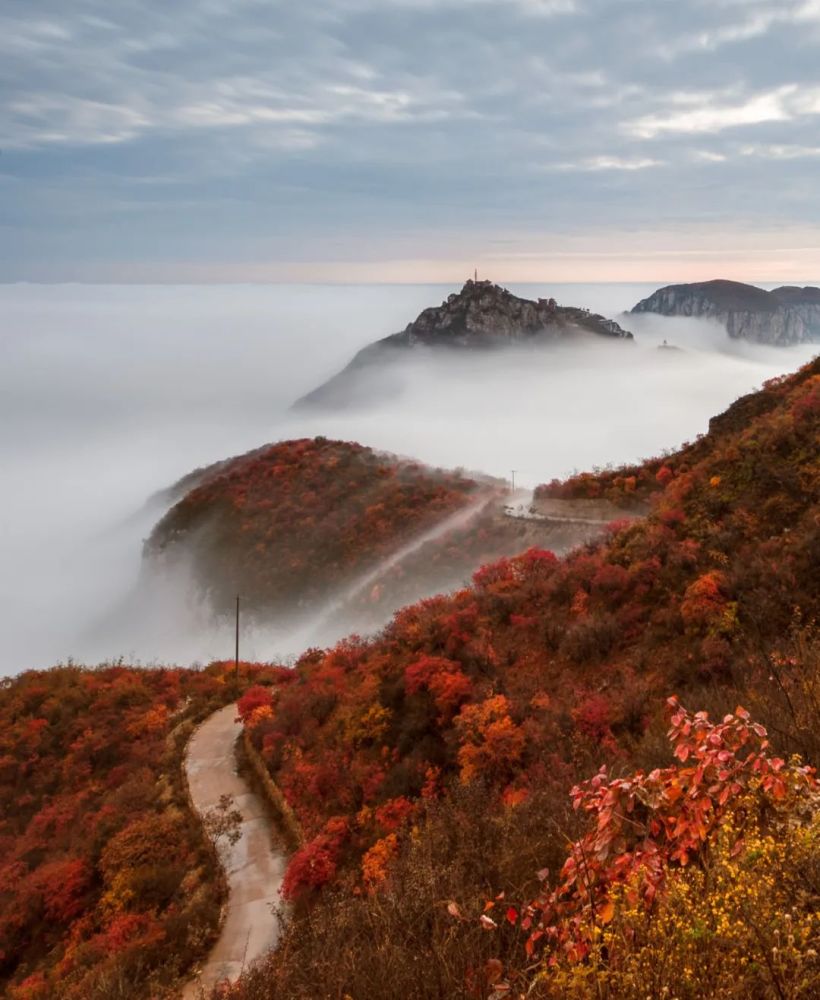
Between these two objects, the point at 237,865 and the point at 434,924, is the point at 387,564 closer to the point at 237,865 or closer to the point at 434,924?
the point at 237,865

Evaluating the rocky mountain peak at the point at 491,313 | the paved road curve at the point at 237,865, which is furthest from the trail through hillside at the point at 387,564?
the rocky mountain peak at the point at 491,313

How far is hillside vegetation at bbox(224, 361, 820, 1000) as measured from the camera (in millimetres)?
4977

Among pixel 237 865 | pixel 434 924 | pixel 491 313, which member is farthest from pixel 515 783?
pixel 491 313

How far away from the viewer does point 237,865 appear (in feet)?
51.1

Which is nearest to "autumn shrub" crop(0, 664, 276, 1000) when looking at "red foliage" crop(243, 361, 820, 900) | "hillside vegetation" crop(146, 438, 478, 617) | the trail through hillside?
"red foliage" crop(243, 361, 820, 900)

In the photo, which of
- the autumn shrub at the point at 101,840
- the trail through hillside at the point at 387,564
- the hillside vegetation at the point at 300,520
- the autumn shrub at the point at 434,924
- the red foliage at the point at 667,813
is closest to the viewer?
the red foliage at the point at 667,813

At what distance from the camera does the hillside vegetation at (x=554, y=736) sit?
Result: 16.3ft

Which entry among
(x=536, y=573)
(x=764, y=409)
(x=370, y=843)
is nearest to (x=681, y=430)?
(x=764, y=409)

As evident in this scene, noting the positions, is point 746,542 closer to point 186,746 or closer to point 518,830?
point 518,830

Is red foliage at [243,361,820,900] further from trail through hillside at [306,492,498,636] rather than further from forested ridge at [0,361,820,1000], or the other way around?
trail through hillside at [306,492,498,636]

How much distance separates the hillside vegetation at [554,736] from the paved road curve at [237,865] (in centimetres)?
116

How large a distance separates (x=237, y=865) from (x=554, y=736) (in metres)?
9.30

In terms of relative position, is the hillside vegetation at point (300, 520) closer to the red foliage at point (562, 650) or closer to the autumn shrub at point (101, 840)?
the autumn shrub at point (101, 840)

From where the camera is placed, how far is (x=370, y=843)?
14.1 m
